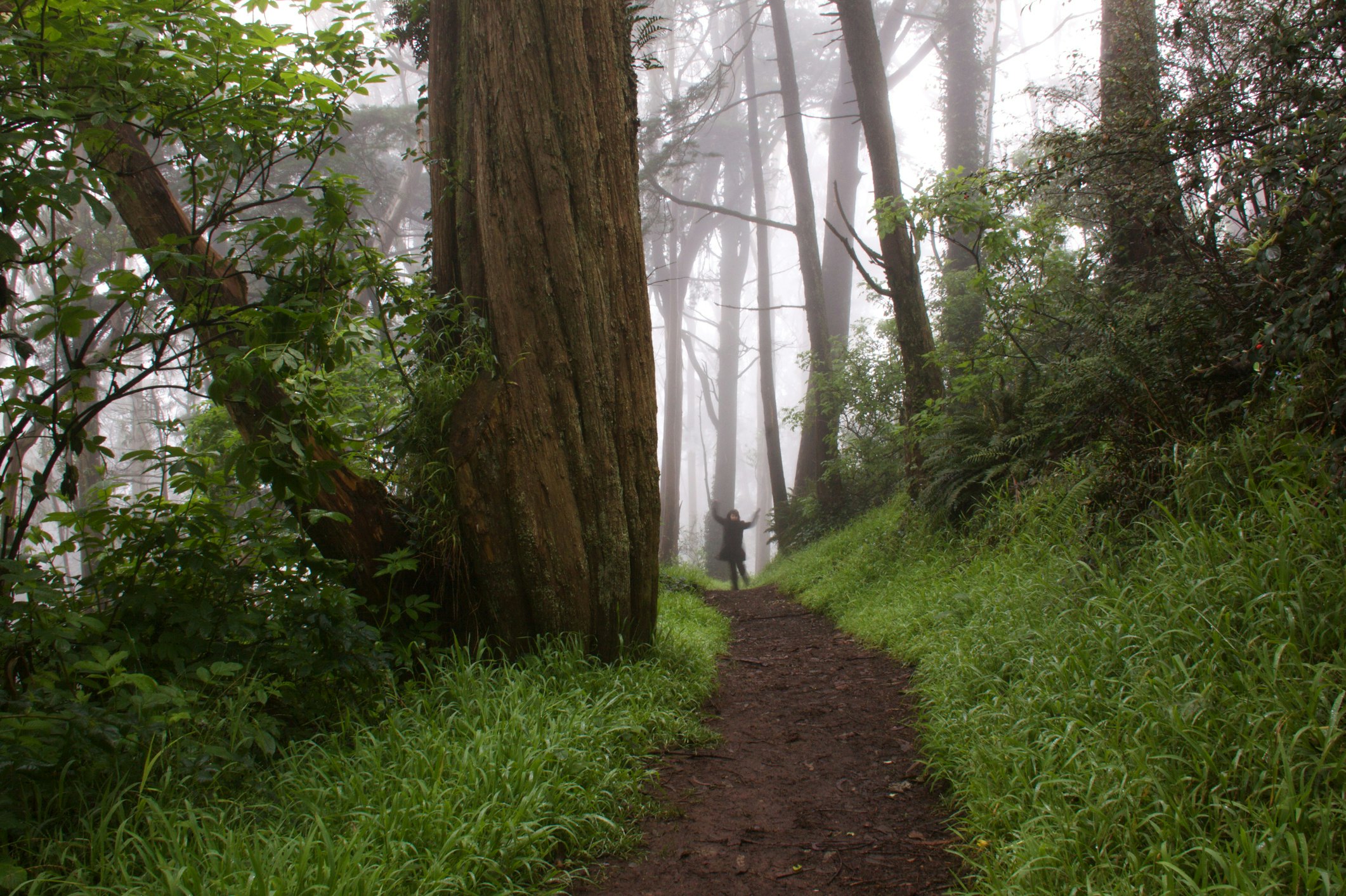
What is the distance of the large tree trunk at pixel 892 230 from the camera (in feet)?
26.0

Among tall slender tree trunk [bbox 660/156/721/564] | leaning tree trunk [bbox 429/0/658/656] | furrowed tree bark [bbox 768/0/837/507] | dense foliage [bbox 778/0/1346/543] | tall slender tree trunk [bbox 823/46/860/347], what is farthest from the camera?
tall slender tree trunk [bbox 660/156/721/564]

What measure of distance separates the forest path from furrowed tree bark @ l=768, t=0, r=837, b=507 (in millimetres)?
8303

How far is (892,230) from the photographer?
305 inches

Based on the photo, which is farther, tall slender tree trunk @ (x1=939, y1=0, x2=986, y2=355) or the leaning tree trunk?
tall slender tree trunk @ (x1=939, y1=0, x2=986, y2=355)

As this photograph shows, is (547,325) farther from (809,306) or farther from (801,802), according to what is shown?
(809,306)

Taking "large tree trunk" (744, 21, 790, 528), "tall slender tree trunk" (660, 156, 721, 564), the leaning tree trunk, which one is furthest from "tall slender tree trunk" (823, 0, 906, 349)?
the leaning tree trunk

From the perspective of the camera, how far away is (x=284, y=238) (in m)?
2.95

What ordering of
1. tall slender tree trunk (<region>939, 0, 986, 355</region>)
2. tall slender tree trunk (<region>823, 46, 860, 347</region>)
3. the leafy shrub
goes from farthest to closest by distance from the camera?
tall slender tree trunk (<region>823, 46, 860, 347</region>), tall slender tree trunk (<region>939, 0, 986, 355</region>), the leafy shrub

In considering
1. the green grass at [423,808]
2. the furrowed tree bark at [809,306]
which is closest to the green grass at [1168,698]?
the green grass at [423,808]

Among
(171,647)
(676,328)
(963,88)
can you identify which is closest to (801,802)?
(171,647)

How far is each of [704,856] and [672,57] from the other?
31344 millimetres

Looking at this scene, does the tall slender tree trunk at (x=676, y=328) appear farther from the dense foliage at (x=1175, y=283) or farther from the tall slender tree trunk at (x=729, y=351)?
the dense foliage at (x=1175, y=283)

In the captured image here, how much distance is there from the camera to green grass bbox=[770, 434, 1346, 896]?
1901 millimetres

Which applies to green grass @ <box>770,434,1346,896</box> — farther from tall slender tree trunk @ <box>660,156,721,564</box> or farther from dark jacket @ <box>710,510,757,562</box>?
tall slender tree trunk @ <box>660,156,721,564</box>
